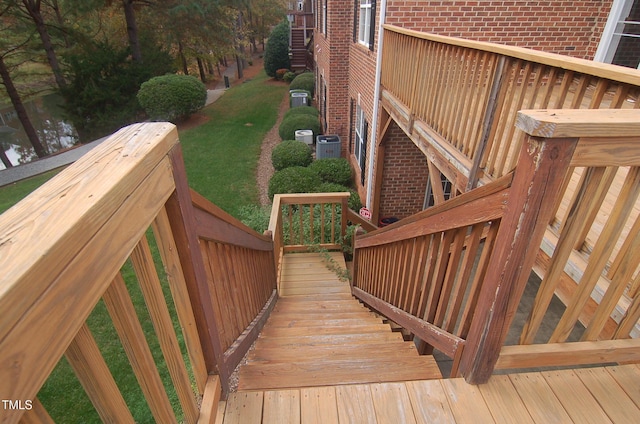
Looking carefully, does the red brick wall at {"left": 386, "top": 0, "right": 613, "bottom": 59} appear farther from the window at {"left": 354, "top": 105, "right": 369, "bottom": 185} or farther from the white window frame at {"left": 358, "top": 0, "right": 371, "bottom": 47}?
the window at {"left": 354, "top": 105, "right": 369, "bottom": 185}

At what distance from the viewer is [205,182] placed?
1053 cm

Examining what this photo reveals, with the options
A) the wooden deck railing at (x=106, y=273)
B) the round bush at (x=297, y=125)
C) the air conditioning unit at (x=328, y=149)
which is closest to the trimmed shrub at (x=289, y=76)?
the round bush at (x=297, y=125)

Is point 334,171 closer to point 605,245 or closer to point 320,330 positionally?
point 320,330

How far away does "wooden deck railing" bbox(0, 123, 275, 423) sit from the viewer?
1.93 ft

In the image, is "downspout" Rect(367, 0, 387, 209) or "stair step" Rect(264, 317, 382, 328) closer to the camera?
"stair step" Rect(264, 317, 382, 328)

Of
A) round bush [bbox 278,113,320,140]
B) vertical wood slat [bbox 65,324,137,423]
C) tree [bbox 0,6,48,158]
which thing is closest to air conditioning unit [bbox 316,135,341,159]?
round bush [bbox 278,113,320,140]

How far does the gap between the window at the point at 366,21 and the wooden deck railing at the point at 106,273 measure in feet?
19.9

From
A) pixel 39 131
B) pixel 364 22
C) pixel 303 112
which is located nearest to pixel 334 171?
pixel 364 22

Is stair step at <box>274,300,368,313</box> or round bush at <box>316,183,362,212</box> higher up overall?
stair step at <box>274,300,368,313</box>

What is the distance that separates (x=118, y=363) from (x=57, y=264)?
4935 mm

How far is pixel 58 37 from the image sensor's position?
62.6 feet

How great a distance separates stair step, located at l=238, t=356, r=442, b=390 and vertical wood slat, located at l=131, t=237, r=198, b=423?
2.14ft

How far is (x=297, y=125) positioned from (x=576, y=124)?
12297 millimetres

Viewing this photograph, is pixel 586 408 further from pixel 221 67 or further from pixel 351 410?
pixel 221 67
